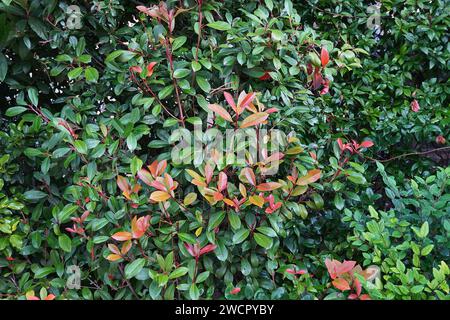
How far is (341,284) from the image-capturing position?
1.60 metres

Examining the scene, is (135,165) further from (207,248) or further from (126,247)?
(207,248)

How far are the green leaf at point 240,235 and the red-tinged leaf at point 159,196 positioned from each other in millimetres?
295

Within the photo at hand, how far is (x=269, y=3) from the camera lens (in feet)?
6.28

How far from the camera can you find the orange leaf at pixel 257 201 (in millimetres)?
1604

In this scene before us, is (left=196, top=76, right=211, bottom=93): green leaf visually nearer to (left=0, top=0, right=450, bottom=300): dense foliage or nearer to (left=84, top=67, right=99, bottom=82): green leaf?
(left=0, top=0, right=450, bottom=300): dense foliage

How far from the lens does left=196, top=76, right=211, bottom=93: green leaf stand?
1.77m

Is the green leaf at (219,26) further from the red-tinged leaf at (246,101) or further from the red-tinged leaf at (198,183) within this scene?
the red-tinged leaf at (198,183)

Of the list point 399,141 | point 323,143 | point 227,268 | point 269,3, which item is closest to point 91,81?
point 269,3

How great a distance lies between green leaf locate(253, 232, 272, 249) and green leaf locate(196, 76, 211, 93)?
585mm

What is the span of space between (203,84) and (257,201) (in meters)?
0.51

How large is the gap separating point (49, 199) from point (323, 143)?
4.26ft

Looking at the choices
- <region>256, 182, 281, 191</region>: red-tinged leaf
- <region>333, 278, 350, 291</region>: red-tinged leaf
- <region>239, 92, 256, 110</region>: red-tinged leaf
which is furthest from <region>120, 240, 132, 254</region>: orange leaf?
<region>333, 278, 350, 291</region>: red-tinged leaf

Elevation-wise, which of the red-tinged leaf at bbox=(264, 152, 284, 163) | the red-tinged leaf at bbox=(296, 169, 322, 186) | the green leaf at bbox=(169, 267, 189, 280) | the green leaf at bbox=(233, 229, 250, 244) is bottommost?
the green leaf at bbox=(169, 267, 189, 280)
